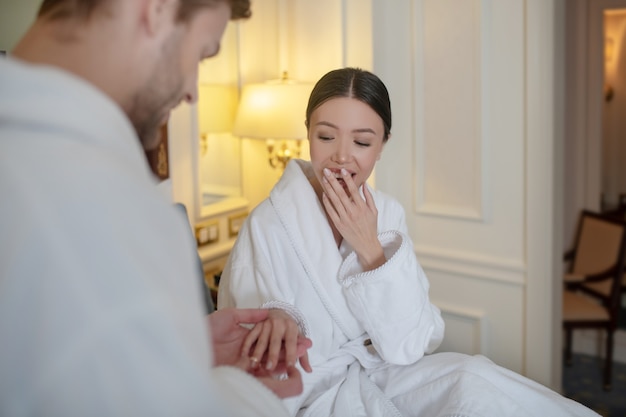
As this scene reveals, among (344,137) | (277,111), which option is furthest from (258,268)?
(277,111)

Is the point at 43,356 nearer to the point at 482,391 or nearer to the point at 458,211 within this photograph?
the point at 482,391

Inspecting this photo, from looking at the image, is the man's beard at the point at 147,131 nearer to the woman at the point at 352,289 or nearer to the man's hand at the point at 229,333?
the man's hand at the point at 229,333

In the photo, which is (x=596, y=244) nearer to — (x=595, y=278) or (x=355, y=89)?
(x=595, y=278)

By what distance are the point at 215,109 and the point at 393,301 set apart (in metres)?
1.74

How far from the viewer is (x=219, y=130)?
2.93m

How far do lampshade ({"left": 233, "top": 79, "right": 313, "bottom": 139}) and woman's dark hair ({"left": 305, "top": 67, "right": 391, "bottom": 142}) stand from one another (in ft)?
3.34

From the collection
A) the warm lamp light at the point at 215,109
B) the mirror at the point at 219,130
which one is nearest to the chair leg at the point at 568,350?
the mirror at the point at 219,130

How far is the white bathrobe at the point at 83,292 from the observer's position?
44 centimetres

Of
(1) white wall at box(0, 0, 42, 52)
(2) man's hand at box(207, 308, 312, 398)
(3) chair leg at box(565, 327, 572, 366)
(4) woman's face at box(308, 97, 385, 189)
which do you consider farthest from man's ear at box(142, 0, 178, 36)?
(3) chair leg at box(565, 327, 572, 366)

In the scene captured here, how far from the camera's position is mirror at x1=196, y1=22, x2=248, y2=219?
9.32 ft

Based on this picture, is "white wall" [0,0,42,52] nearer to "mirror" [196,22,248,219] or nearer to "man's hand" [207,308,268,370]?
"mirror" [196,22,248,219]

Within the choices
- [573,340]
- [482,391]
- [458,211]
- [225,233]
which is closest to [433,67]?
[458,211]

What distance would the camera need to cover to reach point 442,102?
8.32ft

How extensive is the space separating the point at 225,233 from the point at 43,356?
8.30 feet
